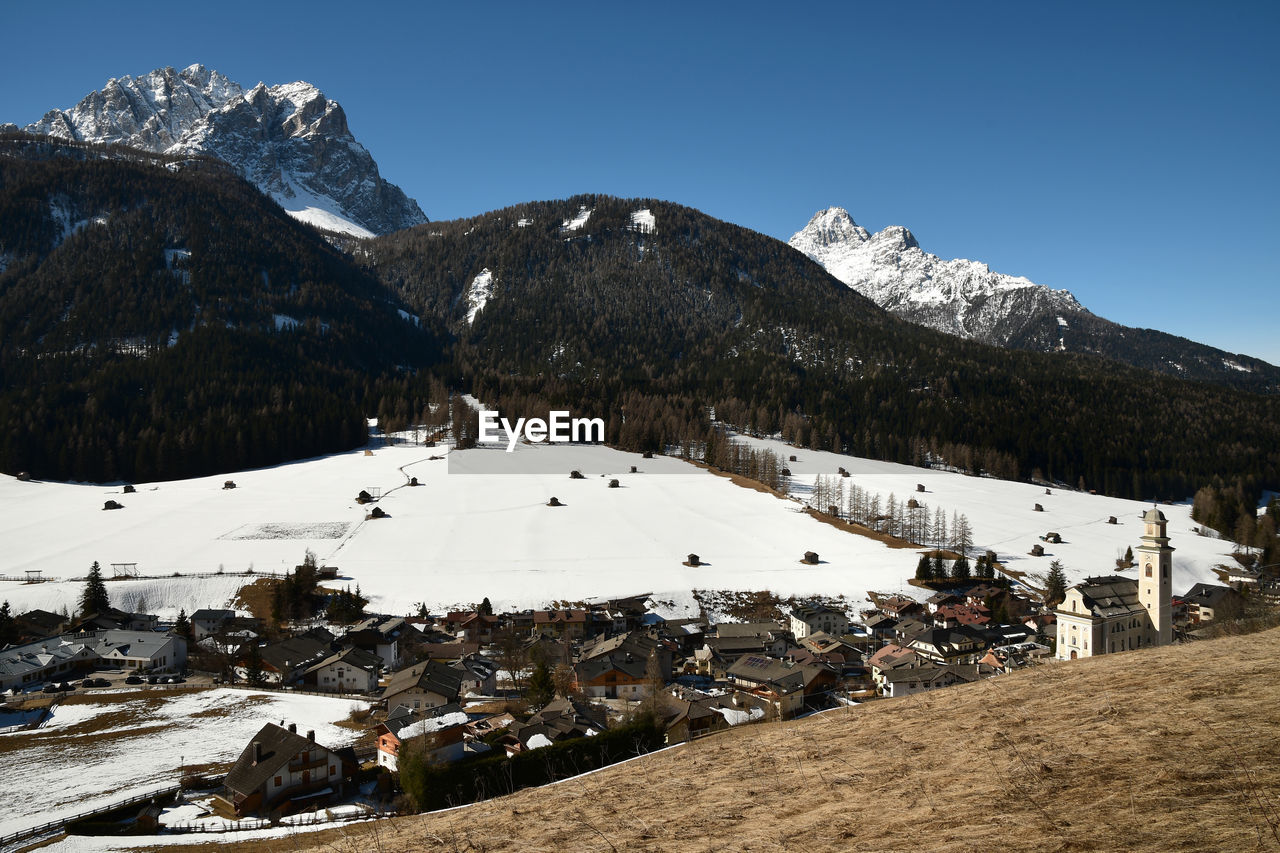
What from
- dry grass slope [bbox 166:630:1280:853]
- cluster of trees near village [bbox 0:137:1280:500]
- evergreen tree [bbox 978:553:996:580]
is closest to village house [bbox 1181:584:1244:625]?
evergreen tree [bbox 978:553:996:580]

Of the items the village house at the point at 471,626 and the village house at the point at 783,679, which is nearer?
the village house at the point at 783,679

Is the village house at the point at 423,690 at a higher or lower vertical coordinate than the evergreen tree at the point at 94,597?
lower

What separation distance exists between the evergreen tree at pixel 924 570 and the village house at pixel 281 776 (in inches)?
2078

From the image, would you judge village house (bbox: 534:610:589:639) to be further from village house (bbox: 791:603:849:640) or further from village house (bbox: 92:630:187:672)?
village house (bbox: 92:630:187:672)

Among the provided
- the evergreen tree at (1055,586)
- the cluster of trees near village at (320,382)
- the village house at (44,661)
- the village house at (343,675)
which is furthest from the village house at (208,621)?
the evergreen tree at (1055,586)

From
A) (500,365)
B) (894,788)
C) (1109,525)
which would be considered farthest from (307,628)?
(500,365)

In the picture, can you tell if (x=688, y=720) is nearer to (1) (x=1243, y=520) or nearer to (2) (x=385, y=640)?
(2) (x=385, y=640)

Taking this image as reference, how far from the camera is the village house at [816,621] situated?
5425 centimetres

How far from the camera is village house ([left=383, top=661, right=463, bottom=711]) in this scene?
35.7 metres

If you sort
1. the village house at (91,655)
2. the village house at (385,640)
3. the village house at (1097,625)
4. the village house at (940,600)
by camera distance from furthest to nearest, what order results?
1. the village house at (940,600)
2. the village house at (385,640)
3. the village house at (91,655)
4. the village house at (1097,625)

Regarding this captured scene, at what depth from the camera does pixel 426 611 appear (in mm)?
53938

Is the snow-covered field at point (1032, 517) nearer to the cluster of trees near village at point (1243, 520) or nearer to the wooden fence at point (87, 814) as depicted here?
the cluster of trees near village at point (1243, 520)

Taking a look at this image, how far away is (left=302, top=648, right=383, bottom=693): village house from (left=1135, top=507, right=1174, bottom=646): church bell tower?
41.5m

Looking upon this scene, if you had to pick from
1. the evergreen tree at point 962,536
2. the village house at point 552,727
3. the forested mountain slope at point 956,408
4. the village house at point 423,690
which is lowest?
the village house at point 423,690
